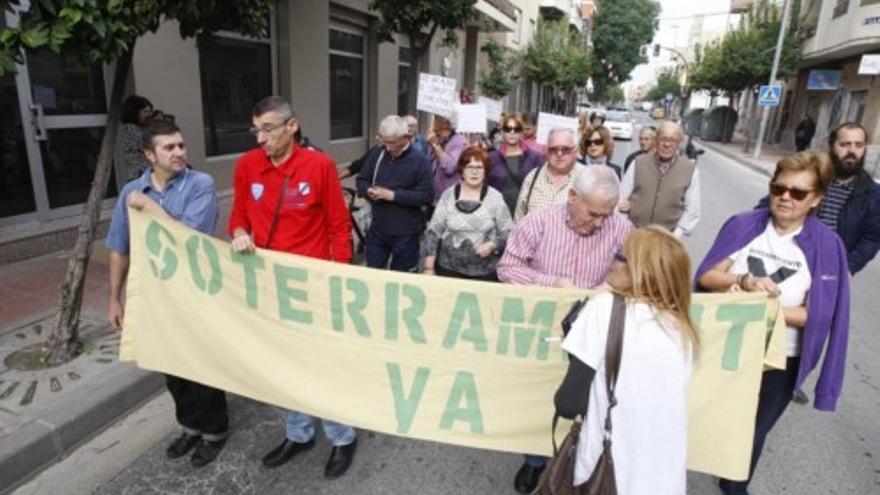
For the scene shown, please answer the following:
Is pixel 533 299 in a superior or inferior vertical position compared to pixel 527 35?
inferior

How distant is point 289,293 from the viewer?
112 inches

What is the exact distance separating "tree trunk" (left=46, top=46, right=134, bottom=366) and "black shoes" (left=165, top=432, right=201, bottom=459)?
4.13 ft

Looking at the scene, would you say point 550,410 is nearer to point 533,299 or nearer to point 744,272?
point 533,299

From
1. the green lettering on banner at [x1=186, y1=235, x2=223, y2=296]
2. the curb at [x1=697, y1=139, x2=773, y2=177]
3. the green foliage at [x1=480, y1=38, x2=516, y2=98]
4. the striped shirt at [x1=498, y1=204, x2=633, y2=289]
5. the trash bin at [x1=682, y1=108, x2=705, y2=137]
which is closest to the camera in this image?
the striped shirt at [x1=498, y1=204, x2=633, y2=289]

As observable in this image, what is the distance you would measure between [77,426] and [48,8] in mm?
2274

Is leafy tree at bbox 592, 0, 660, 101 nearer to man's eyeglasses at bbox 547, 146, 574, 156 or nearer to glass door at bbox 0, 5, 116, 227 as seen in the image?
glass door at bbox 0, 5, 116, 227

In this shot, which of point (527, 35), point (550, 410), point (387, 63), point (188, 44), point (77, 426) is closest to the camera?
point (550, 410)

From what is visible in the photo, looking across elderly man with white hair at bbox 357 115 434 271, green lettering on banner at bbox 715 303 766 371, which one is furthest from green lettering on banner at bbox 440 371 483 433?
elderly man with white hair at bbox 357 115 434 271

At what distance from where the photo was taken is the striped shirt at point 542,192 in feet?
12.4

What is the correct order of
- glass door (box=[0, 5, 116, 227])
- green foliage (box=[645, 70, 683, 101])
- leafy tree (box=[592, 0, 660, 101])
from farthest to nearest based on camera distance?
1. green foliage (box=[645, 70, 683, 101])
2. leafy tree (box=[592, 0, 660, 101])
3. glass door (box=[0, 5, 116, 227])

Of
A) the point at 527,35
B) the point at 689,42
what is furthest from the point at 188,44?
the point at 689,42

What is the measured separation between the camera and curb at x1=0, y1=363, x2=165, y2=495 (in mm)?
2945

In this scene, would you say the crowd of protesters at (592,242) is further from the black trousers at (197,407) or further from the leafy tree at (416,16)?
the leafy tree at (416,16)

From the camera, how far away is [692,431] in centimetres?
256
